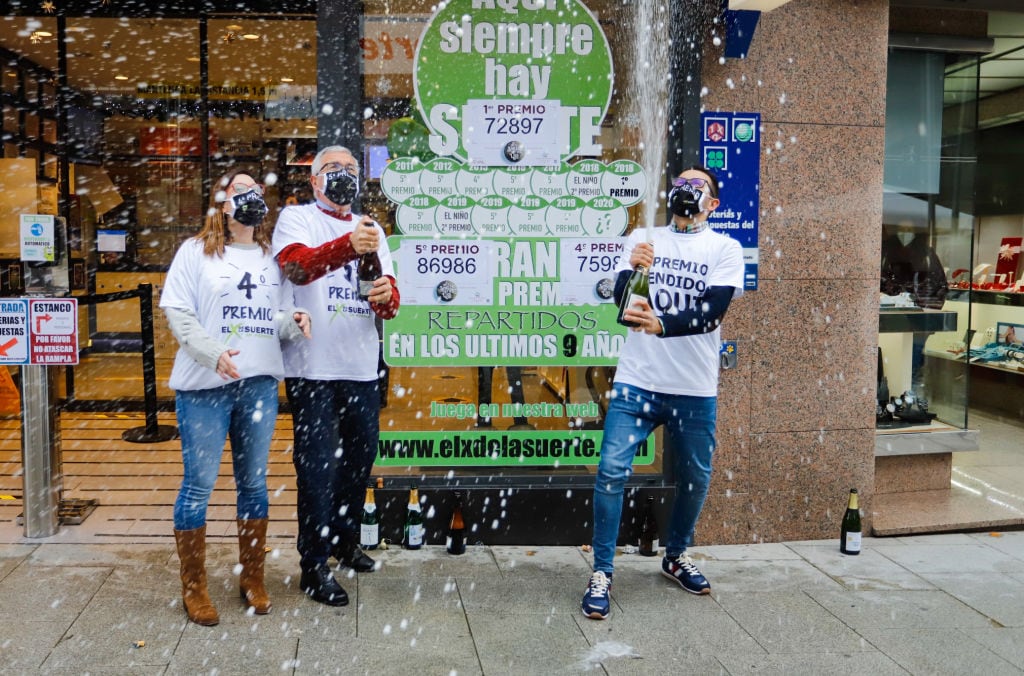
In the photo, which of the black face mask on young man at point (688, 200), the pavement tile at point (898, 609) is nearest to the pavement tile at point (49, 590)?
the black face mask on young man at point (688, 200)

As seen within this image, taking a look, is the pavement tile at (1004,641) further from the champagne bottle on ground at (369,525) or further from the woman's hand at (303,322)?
the woman's hand at (303,322)

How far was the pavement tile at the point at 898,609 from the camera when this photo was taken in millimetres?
4447

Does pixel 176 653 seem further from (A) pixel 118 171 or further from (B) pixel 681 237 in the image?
(A) pixel 118 171

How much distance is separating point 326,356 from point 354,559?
1174mm

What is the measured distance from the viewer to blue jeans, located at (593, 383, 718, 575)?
456cm

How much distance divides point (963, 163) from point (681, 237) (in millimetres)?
3321

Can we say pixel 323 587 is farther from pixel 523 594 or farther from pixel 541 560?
pixel 541 560

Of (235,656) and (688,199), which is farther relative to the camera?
(688,199)

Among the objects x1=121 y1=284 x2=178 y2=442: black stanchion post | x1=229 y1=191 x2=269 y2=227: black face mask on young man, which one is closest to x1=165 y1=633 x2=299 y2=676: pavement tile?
x1=229 y1=191 x2=269 y2=227: black face mask on young man

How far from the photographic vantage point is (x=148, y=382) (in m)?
8.08

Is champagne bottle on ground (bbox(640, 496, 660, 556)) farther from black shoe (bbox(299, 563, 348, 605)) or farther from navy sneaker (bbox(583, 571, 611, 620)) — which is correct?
black shoe (bbox(299, 563, 348, 605))

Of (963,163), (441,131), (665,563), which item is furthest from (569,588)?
(963,163)

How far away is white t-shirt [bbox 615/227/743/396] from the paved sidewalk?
3.57 feet

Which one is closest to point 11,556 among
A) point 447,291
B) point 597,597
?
point 447,291
